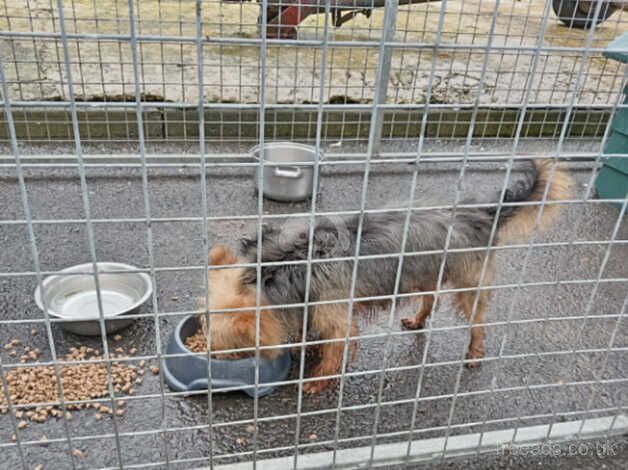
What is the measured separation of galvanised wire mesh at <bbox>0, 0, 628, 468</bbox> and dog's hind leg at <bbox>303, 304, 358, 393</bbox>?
0.06m

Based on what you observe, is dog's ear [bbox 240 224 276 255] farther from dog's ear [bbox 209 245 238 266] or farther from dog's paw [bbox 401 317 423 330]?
dog's paw [bbox 401 317 423 330]

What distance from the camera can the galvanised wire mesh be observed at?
1.65 metres

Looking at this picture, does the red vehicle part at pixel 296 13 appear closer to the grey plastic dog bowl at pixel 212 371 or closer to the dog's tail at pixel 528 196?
the dog's tail at pixel 528 196

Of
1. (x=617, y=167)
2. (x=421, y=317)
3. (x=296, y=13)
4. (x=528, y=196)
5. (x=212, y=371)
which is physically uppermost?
(x=296, y=13)

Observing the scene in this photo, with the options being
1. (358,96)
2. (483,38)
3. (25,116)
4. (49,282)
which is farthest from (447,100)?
(49,282)

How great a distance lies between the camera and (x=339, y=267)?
2.52 m

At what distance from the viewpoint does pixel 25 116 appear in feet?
16.4

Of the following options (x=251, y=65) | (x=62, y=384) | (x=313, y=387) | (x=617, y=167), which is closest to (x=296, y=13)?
(x=251, y=65)

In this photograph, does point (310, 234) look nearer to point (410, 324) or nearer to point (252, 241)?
point (252, 241)

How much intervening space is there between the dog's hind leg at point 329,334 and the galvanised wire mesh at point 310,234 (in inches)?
2.3

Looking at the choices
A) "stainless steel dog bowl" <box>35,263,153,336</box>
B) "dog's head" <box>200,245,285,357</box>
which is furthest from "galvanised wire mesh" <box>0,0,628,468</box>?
"dog's head" <box>200,245,285,357</box>

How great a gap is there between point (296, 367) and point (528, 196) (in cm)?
133

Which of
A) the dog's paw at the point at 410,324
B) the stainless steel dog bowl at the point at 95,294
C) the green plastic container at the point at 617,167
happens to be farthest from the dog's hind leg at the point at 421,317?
the green plastic container at the point at 617,167

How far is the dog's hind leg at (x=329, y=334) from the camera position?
255 cm
